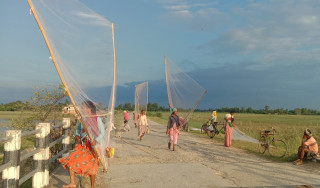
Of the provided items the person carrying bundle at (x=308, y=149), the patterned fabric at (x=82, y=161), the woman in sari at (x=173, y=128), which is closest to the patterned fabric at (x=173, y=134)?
the woman in sari at (x=173, y=128)

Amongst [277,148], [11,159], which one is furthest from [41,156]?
[277,148]

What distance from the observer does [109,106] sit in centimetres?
542

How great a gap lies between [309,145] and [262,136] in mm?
2641

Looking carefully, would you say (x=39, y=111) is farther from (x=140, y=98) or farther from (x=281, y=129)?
(x=281, y=129)

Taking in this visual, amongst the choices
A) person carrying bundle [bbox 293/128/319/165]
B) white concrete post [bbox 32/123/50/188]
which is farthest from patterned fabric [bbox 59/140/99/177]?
person carrying bundle [bbox 293/128/319/165]

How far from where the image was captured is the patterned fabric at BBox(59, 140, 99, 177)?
15.4ft

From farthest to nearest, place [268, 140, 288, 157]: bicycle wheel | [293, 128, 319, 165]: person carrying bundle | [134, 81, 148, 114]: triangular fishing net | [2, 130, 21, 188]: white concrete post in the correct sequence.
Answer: [134, 81, 148, 114]: triangular fishing net < [268, 140, 288, 157]: bicycle wheel < [293, 128, 319, 165]: person carrying bundle < [2, 130, 21, 188]: white concrete post

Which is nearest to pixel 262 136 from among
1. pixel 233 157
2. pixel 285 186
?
pixel 233 157

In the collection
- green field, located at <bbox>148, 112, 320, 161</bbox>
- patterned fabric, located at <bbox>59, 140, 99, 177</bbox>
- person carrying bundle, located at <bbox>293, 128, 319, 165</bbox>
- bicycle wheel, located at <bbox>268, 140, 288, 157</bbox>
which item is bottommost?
green field, located at <bbox>148, 112, 320, 161</bbox>

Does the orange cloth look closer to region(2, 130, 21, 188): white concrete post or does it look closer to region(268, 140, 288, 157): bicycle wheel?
region(268, 140, 288, 157): bicycle wheel

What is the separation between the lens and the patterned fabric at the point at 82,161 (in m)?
4.70

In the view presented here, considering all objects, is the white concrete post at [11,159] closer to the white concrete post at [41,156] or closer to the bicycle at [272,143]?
the white concrete post at [41,156]

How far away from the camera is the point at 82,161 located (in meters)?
4.75

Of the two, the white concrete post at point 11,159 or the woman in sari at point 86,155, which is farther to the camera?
the woman in sari at point 86,155
